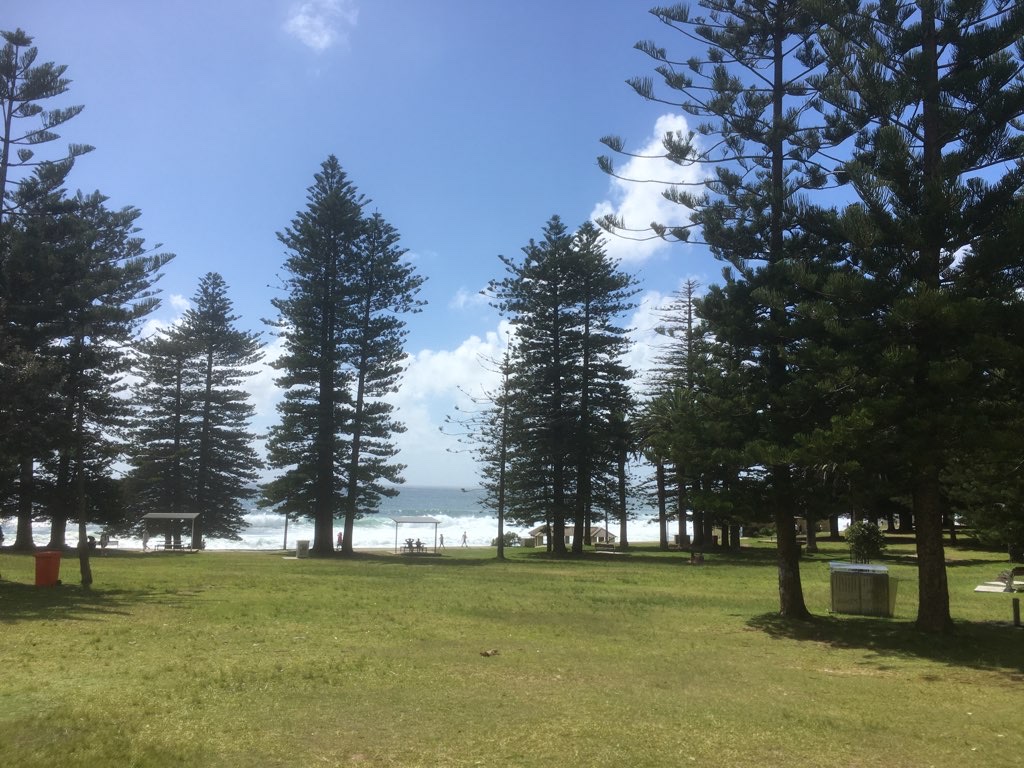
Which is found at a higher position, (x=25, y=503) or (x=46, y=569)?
(x=25, y=503)

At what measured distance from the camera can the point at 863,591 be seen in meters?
12.4

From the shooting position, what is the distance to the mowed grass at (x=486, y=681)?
5.08m

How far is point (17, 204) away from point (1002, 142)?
17.5 metres

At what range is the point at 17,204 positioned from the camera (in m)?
15.5

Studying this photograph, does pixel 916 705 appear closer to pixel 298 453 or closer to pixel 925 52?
pixel 925 52

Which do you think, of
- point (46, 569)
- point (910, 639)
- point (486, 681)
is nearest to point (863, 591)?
point (910, 639)

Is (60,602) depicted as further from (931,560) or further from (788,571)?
(931,560)

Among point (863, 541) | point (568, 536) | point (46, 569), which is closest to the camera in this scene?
point (46, 569)

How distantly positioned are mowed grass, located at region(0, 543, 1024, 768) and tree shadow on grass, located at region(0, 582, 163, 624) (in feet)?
0.26

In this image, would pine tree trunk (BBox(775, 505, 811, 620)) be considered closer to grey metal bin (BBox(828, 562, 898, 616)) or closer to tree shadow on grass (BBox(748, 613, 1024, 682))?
tree shadow on grass (BBox(748, 613, 1024, 682))

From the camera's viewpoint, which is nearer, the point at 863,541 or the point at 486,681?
the point at 486,681

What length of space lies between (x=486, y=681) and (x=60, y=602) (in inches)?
327

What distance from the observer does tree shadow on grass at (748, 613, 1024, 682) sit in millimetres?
8828

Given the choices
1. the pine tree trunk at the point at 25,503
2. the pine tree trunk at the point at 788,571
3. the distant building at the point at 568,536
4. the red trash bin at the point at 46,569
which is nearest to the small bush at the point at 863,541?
the pine tree trunk at the point at 788,571
